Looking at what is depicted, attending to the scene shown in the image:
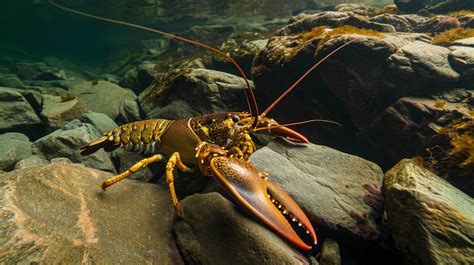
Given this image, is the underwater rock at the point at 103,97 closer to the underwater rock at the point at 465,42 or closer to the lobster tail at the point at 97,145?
the lobster tail at the point at 97,145

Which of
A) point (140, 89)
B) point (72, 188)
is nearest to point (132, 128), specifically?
point (72, 188)

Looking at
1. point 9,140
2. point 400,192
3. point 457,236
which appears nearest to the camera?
point 457,236

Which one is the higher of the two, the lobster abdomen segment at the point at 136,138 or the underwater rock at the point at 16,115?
the lobster abdomen segment at the point at 136,138

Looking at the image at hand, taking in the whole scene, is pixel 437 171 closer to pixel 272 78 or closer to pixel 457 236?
pixel 457 236

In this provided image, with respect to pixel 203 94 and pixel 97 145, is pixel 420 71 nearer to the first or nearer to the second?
pixel 203 94

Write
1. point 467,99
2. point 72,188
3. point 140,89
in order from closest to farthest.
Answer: point 72,188 < point 467,99 < point 140,89

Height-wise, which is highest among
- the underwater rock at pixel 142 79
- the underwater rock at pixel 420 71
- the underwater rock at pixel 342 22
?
the underwater rock at pixel 342 22

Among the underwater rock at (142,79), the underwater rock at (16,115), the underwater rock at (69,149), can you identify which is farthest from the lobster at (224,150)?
the underwater rock at (142,79)
